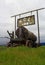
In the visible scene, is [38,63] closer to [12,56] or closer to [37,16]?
[12,56]

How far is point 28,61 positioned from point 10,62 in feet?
2.17

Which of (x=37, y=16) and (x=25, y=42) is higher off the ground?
(x=37, y=16)

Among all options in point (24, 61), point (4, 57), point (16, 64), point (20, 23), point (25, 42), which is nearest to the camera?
point (16, 64)

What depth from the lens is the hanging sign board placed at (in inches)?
679

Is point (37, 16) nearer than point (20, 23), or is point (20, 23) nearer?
point (37, 16)

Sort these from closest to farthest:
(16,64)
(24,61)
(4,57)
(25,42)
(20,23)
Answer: (16,64) < (24,61) < (4,57) < (25,42) < (20,23)

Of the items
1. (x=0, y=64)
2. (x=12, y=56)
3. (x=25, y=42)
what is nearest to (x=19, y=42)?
(x=25, y=42)

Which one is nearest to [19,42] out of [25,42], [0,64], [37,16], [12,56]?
[25,42]

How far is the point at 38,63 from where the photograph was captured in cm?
794

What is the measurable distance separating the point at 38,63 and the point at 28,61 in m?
0.45

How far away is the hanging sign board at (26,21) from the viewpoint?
56.6 feet

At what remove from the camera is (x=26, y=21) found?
699 inches

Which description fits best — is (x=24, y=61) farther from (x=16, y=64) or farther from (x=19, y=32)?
(x=19, y=32)

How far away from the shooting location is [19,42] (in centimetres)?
1627
